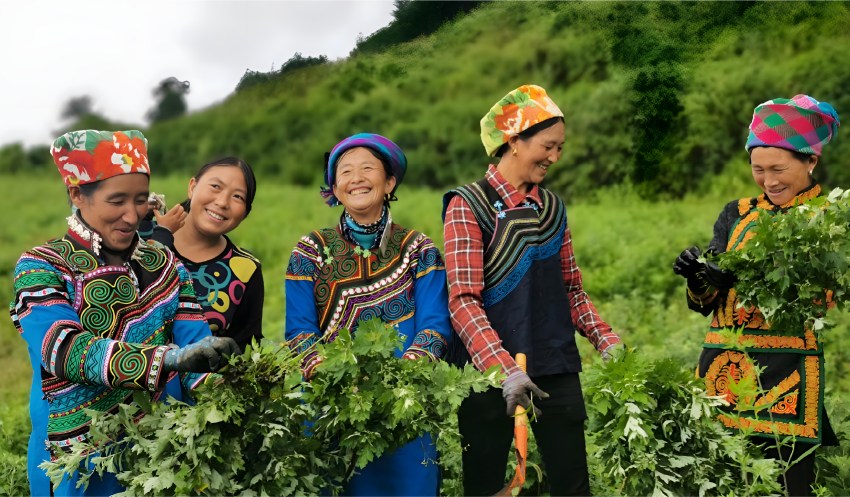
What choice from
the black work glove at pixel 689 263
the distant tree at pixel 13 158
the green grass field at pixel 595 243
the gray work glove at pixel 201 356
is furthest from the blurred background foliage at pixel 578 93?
the gray work glove at pixel 201 356

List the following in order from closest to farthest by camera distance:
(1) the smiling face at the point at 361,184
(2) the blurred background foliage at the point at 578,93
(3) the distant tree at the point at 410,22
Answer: (1) the smiling face at the point at 361,184 → (3) the distant tree at the point at 410,22 → (2) the blurred background foliage at the point at 578,93

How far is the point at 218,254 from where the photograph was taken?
4312 millimetres

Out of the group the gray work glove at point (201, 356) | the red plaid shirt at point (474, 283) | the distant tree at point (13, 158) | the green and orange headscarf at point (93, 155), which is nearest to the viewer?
the gray work glove at point (201, 356)

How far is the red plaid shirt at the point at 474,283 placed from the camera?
386 cm

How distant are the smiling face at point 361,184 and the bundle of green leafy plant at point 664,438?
43.6 inches

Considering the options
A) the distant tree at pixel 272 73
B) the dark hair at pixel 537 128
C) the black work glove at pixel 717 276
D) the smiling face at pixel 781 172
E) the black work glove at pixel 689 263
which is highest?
the distant tree at pixel 272 73

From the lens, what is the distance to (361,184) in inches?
162

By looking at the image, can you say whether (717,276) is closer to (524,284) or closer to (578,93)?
(524,284)

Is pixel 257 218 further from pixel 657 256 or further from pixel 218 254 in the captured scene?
pixel 218 254

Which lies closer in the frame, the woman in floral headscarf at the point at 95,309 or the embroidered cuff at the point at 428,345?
the woman in floral headscarf at the point at 95,309

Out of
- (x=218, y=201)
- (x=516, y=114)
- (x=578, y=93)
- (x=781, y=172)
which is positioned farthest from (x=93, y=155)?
(x=578, y=93)

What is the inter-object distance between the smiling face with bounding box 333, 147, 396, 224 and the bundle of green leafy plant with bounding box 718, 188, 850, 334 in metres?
1.49

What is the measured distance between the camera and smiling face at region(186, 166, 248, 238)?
427 centimetres

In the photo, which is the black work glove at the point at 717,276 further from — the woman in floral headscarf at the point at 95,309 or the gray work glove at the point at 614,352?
Answer: the woman in floral headscarf at the point at 95,309
